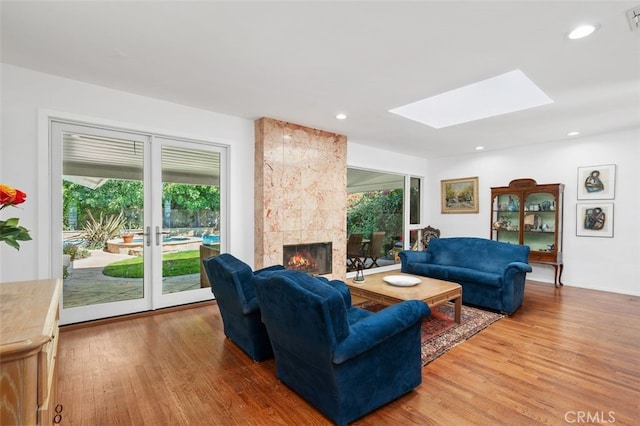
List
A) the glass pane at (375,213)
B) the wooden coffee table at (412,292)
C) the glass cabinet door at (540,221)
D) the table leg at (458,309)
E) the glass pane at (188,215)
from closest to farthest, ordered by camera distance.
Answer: the wooden coffee table at (412,292)
the table leg at (458,309)
the glass pane at (188,215)
the glass cabinet door at (540,221)
the glass pane at (375,213)

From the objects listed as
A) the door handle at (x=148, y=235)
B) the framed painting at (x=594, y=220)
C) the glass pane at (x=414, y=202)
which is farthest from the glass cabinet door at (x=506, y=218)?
the door handle at (x=148, y=235)

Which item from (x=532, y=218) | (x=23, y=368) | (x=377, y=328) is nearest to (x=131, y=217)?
(x=23, y=368)

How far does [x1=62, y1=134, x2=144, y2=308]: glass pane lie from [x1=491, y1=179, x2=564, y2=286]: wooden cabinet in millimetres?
6118

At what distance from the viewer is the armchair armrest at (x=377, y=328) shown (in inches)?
65.7

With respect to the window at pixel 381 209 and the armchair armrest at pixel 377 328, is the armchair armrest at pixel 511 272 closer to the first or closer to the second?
the armchair armrest at pixel 377 328

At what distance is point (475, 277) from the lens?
3945 millimetres

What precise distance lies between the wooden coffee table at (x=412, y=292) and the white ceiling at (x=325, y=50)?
218 cm

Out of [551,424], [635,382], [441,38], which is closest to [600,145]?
[635,382]

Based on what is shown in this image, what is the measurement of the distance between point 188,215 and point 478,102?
4.20 metres

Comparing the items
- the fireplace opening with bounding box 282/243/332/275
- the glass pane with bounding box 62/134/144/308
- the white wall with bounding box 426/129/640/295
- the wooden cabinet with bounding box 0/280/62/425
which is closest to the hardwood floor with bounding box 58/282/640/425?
the glass pane with bounding box 62/134/144/308

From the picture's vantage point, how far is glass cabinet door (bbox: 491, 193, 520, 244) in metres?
5.77

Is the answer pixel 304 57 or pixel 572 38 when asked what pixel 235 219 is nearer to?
pixel 304 57

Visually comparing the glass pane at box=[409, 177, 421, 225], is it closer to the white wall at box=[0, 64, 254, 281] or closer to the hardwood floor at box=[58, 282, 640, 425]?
the hardwood floor at box=[58, 282, 640, 425]

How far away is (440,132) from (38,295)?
16.9ft
